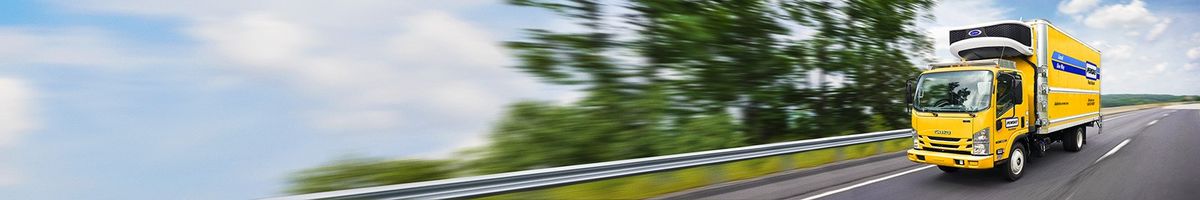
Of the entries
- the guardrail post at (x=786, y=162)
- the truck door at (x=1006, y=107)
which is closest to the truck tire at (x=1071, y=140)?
the truck door at (x=1006, y=107)

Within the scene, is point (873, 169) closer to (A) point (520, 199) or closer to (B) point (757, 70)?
(B) point (757, 70)

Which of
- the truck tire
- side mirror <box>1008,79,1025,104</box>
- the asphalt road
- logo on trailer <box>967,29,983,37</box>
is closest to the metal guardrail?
the asphalt road

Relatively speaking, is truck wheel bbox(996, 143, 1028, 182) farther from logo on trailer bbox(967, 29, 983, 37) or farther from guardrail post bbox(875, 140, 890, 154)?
guardrail post bbox(875, 140, 890, 154)

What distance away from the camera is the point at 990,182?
27.2 feet

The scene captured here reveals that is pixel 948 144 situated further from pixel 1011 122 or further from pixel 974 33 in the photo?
pixel 974 33

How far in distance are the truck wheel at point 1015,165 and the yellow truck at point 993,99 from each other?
0.01 metres

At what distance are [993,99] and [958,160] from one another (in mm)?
1024

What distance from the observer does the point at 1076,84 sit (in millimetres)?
11695

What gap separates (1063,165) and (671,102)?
7004mm

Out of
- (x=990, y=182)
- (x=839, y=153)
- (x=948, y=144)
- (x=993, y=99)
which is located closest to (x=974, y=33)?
(x=993, y=99)

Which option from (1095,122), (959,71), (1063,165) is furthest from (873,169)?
(1095,122)

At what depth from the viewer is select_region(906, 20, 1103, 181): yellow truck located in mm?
8039

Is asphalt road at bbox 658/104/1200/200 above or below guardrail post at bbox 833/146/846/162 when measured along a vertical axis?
below

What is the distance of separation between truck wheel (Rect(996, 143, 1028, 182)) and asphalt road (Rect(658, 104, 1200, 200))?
0.11 m
